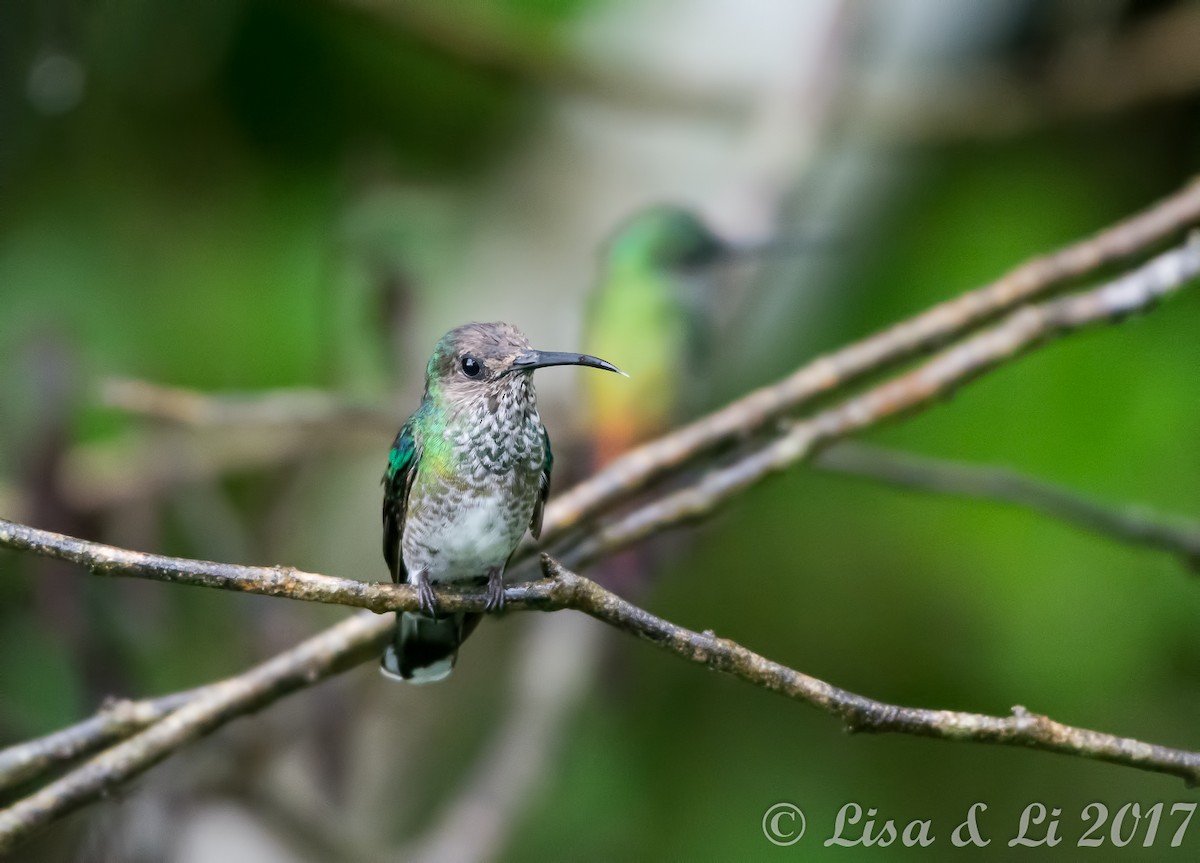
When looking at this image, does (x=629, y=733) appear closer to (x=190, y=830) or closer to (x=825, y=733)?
(x=825, y=733)

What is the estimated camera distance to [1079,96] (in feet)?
15.7

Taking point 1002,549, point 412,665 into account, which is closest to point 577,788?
point 1002,549

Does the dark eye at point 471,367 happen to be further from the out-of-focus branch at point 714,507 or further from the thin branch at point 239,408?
the thin branch at point 239,408

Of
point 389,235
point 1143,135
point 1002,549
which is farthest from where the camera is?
point 1143,135

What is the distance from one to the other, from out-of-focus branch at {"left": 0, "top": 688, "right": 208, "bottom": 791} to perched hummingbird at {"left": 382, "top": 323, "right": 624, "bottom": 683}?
0.43 m

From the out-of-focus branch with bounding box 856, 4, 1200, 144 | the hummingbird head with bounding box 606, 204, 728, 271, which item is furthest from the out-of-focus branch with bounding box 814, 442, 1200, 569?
the out-of-focus branch with bounding box 856, 4, 1200, 144

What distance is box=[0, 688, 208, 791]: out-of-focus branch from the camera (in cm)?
206

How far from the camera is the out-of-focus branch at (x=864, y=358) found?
238cm

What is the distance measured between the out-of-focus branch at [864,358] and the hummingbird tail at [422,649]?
310 millimetres

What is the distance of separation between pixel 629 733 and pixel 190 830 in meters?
1.61

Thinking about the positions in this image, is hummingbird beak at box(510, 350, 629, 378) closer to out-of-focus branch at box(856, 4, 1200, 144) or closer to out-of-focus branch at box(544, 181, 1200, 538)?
out-of-focus branch at box(544, 181, 1200, 538)

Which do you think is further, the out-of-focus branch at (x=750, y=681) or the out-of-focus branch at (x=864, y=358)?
the out-of-focus branch at (x=864, y=358)

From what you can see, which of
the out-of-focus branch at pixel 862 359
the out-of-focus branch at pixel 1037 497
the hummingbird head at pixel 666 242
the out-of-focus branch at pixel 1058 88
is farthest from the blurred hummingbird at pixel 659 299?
the out-of-focus branch at pixel 862 359

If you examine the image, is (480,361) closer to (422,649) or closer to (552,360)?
(552,360)
